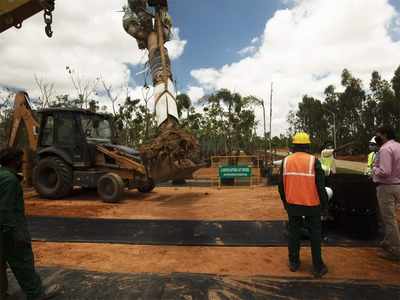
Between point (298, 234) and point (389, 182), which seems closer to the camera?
point (298, 234)

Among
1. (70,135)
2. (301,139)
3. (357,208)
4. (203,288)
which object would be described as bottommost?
(203,288)

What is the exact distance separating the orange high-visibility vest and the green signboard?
8526 mm

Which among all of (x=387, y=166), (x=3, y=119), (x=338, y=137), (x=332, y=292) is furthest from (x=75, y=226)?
(x=338, y=137)

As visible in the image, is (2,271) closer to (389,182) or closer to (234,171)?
(389,182)

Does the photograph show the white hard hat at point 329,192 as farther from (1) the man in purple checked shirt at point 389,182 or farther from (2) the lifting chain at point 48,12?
(2) the lifting chain at point 48,12

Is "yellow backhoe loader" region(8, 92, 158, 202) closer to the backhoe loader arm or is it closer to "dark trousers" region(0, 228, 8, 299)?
the backhoe loader arm

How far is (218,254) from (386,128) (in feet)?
9.53

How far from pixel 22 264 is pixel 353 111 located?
5152 cm

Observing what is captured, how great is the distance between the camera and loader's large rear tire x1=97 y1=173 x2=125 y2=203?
8680 millimetres

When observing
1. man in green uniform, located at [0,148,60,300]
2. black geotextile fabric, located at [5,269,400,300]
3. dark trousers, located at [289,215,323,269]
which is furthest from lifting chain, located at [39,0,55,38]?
dark trousers, located at [289,215,323,269]

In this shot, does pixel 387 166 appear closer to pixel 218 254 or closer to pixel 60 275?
pixel 218 254

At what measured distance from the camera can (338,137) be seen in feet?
169

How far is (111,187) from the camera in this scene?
877 cm

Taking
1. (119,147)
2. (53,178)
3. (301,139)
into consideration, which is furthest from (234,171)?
(301,139)
